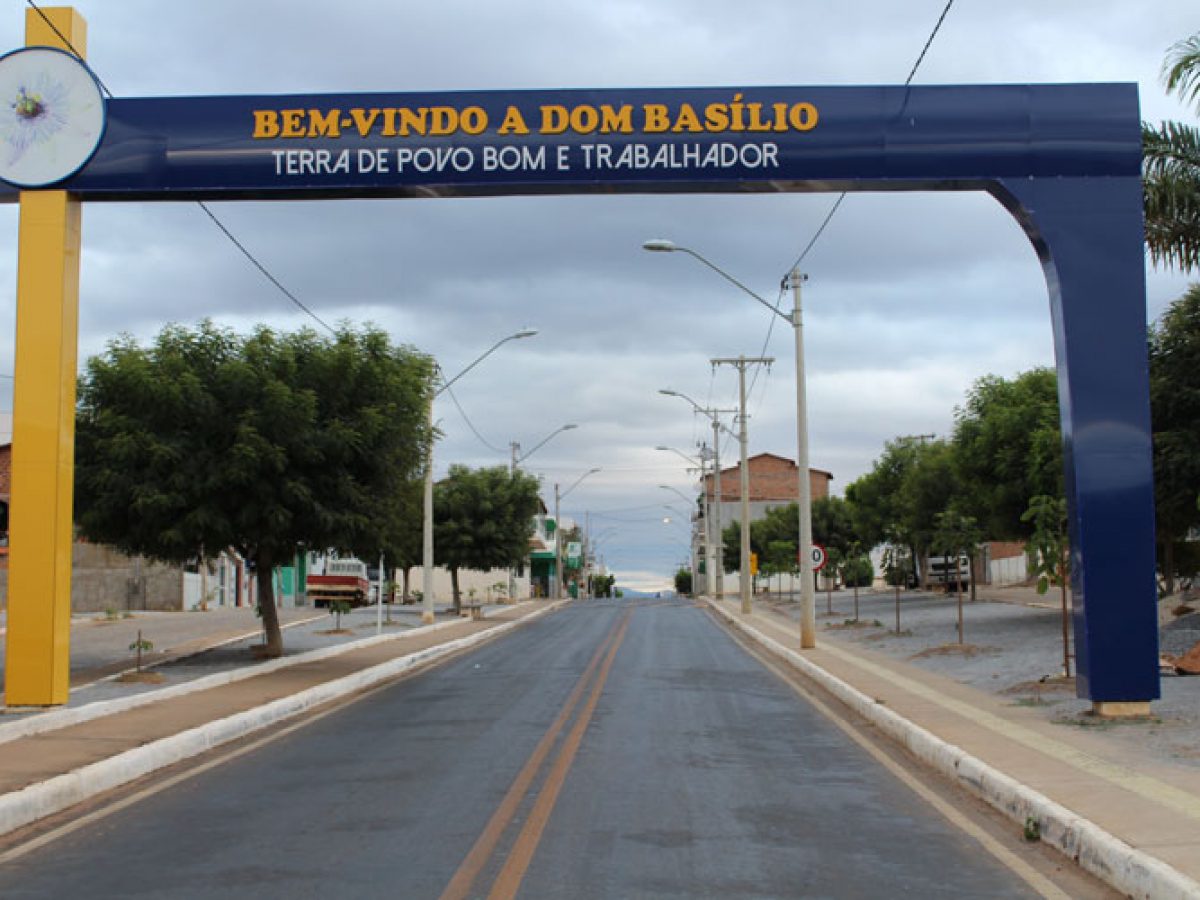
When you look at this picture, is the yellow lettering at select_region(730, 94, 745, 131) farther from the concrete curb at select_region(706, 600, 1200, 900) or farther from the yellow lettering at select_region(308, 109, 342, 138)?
the concrete curb at select_region(706, 600, 1200, 900)

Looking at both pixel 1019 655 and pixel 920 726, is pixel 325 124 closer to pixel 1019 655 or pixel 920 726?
pixel 920 726

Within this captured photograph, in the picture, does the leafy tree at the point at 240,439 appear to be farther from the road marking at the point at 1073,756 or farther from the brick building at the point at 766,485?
the brick building at the point at 766,485

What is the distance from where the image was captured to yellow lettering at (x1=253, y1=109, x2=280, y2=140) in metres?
14.9

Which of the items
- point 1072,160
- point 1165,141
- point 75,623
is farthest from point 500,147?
point 75,623

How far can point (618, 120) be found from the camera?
1462cm

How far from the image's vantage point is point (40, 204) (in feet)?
49.1

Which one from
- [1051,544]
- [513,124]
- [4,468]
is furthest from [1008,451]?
[4,468]

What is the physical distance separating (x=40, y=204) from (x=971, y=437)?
89.6 feet

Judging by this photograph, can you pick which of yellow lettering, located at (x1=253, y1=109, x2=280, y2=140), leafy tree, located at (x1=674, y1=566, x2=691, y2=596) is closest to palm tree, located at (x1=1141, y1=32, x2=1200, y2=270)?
yellow lettering, located at (x1=253, y1=109, x2=280, y2=140)

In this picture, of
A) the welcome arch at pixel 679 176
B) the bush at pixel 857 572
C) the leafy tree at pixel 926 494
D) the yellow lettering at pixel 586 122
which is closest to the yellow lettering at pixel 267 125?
the welcome arch at pixel 679 176

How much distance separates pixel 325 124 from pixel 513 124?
2.19 metres

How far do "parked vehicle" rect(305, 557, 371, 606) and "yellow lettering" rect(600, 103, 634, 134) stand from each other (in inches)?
1650

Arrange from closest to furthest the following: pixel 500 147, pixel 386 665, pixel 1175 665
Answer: pixel 500 147 → pixel 1175 665 → pixel 386 665

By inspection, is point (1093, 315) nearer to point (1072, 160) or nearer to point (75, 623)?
point (1072, 160)
